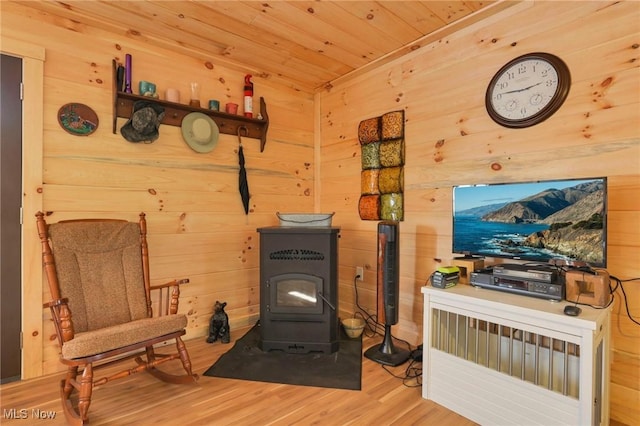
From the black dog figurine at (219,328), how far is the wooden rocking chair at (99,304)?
0.55m

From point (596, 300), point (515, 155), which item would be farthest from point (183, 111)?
point (596, 300)

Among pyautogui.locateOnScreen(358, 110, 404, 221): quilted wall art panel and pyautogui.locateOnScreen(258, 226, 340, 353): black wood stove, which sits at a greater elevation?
pyautogui.locateOnScreen(358, 110, 404, 221): quilted wall art panel

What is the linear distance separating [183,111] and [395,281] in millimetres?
2059

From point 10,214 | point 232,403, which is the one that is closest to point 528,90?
point 232,403

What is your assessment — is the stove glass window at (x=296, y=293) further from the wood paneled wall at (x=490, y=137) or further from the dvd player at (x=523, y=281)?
the dvd player at (x=523, y=281)

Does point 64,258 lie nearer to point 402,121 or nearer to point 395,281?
point 395,281

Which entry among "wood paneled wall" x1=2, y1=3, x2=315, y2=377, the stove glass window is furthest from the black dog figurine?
the stove glass window

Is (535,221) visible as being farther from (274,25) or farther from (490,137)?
(274,25)

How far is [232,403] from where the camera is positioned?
181 centimetres

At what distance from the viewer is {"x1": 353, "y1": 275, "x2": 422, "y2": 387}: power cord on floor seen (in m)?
2.06

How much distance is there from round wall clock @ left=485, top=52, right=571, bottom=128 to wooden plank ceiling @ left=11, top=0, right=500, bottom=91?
0.44m

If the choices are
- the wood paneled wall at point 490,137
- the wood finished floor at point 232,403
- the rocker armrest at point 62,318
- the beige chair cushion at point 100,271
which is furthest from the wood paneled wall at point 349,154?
the rocker armrest at point 62,318

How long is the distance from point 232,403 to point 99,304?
38.4 inches

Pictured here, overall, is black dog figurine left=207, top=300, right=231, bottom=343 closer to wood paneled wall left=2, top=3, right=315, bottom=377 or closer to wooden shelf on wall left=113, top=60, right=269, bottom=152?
wood paneled wall left=2, top=3, right=315, bottom=377
